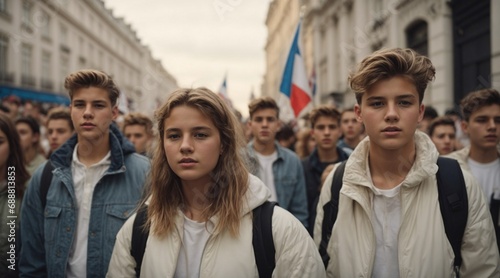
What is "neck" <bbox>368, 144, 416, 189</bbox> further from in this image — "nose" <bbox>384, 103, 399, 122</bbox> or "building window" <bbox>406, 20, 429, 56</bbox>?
"building window" <bbox>406, 20, 429, 56</bbox>

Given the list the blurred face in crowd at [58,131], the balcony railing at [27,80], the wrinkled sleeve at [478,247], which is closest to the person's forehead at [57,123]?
the blurred face in crowd at [58,131]

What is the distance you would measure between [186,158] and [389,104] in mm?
1131

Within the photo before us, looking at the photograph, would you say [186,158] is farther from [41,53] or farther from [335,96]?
[41,53]

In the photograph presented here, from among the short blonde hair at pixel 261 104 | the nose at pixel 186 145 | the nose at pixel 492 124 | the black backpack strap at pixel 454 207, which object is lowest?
the black backpack strap at pixel 454 207

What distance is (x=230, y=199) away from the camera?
2.14 m

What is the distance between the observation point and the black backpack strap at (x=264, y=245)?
79.0 inches

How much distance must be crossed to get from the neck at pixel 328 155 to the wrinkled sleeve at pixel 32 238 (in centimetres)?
308

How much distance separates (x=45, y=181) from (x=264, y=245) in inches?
69.9

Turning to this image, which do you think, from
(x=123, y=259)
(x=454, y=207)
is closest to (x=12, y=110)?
(x=123, y=259)

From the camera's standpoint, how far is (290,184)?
4367mm

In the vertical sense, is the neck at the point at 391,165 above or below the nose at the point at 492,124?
below

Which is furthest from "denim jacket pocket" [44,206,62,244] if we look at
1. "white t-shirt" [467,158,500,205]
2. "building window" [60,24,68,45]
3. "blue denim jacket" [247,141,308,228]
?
"building window" [60,24,68,45]

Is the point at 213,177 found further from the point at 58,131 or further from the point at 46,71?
the point at 46,71

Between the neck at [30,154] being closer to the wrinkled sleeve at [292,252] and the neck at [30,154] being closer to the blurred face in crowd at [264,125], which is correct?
the blurred face in crowd at [264,125]
